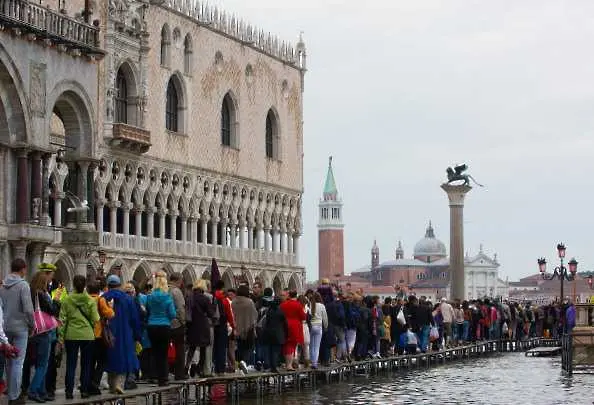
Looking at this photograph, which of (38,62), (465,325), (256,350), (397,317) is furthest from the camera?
(465,325)

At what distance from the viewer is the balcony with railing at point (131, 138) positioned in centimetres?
4644

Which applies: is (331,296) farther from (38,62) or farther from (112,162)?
(112,162)

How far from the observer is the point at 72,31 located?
21.7 m

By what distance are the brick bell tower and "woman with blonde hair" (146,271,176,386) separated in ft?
440

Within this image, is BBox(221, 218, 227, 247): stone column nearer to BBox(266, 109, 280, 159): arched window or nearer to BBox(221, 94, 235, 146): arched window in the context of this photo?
BBox(221, 94, 235, 146): arched window

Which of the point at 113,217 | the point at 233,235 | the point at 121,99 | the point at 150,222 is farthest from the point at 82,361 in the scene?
the point at 233,235

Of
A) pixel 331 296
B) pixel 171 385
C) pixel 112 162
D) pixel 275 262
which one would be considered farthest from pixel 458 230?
pixel 171 385

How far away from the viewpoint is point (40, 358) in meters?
14.9

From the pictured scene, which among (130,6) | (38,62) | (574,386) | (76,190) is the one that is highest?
(130,6)

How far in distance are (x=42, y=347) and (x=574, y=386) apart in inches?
363

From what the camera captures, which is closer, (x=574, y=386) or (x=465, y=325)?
(x=574, y=386)

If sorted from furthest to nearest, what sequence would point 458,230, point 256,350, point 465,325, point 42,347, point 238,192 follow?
point 238,192 < point 458,230 < point 465,325 < point 256,350 < point 42,347

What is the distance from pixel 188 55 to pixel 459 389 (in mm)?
33100

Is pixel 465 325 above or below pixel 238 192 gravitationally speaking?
below
